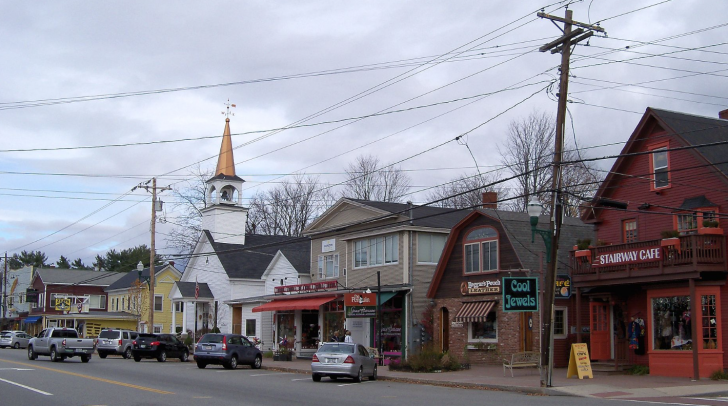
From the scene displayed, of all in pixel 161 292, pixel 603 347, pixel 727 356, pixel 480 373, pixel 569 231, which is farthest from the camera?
pixel 161 292

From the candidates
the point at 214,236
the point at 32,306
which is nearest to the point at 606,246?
the point at 214,236

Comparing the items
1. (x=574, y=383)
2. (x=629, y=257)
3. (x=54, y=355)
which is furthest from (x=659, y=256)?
(x=54, y=355)

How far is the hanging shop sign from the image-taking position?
35219 mm

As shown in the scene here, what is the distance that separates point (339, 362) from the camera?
23859mm

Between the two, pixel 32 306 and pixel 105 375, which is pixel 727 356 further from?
pixel 32 306

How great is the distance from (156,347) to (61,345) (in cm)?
490

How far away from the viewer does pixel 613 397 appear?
19.4 metres

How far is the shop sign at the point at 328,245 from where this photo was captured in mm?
41594

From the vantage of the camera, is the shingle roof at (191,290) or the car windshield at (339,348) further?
the shingle roof at (191,290)

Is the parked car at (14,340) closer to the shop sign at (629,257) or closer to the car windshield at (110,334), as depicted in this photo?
the car windshield at (110,334)

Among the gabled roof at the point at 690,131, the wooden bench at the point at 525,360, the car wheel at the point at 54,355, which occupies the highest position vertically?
the gabled roof at the point at 690,131

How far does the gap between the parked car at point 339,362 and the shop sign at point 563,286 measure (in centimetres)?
875

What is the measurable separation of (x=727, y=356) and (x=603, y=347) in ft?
19.9

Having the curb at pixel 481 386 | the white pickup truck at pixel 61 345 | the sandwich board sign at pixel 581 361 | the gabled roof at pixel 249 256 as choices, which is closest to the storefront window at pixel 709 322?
the sandwich board sign at pixel 581 361
